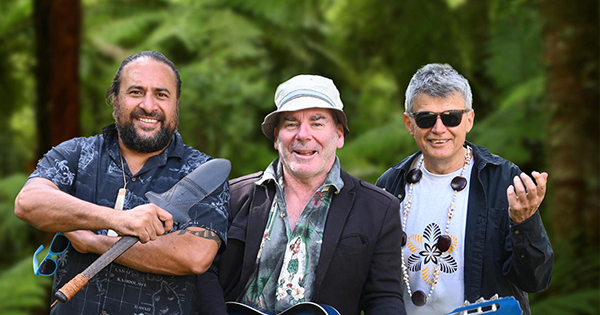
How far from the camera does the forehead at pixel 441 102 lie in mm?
2875

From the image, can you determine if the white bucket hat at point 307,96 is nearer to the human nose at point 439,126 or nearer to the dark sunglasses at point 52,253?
the human nose at point 439,126

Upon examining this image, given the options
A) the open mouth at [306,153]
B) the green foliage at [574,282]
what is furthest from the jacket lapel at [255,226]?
the green foliage at [574,282]

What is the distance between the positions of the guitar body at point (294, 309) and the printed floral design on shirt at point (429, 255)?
20.2 inches

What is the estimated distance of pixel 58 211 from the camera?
233 centimetres

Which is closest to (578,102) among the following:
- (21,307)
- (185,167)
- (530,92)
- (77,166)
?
(530,92)

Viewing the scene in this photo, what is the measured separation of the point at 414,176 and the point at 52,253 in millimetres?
1667

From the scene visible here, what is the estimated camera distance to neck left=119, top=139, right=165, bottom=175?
2684 mm

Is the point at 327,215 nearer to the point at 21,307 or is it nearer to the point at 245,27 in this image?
the point at 21,307

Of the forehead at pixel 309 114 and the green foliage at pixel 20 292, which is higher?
the forehead at pixel 309 114

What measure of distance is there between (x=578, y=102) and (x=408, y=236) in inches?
124

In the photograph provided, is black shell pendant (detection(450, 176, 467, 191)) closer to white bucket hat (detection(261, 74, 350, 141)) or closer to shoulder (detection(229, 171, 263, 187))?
white bucket hat (detection(261, 74, 350, 141))

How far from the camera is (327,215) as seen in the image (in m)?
2.77

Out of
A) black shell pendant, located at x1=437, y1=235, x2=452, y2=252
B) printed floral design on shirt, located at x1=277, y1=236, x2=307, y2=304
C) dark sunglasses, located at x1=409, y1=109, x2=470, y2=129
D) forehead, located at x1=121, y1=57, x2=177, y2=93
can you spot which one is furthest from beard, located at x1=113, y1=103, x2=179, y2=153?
black shell pendant, located at x1=437, y1=235, x2=452, y2=252

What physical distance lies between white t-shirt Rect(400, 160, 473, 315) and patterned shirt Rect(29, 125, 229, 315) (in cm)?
90
